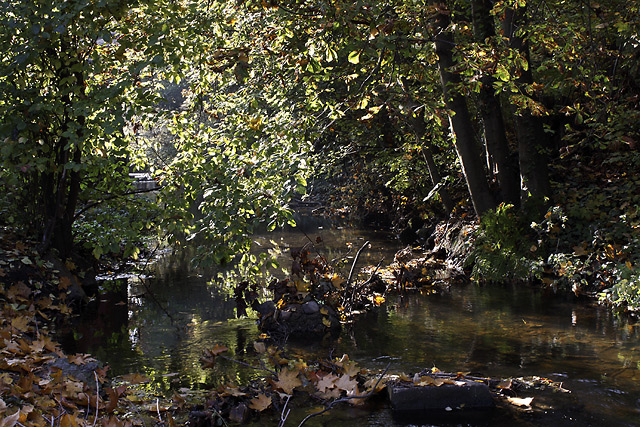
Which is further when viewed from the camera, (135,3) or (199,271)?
(199,271)

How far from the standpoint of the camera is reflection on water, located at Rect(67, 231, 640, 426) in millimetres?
5625

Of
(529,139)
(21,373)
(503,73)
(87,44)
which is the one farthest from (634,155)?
(21,373)

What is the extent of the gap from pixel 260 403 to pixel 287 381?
437 mm

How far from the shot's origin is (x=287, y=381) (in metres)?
5.24

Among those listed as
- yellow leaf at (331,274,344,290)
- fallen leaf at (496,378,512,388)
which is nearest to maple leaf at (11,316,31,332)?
yellow leaf at (331,274,344,290)

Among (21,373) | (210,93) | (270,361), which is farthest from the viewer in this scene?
(210,93)

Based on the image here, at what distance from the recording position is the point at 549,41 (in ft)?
28.1

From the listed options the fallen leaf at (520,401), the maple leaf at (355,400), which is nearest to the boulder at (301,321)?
the maple leaf at (355,400)

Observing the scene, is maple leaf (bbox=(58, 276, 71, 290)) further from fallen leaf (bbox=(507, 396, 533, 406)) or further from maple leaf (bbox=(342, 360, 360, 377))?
fallen leaf (bbox=(507, 396, 533, 406))

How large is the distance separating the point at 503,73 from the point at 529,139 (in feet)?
13.7

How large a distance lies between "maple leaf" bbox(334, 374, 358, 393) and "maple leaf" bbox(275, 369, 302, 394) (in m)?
0.38

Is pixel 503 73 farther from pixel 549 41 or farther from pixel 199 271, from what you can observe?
pixel 199 271

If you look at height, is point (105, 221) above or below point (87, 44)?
below

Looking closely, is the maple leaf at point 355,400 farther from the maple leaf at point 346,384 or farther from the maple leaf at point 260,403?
the maple leaf at point 260,403
